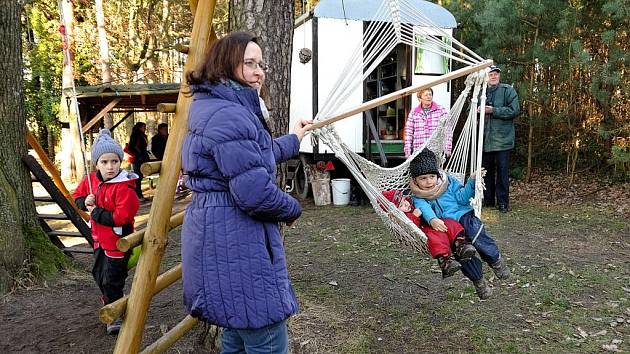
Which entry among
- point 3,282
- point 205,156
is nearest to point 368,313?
point 205,156

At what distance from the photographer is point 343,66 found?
19.8 ft

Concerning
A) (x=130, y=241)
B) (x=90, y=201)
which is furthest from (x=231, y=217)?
(x=90, y=201)

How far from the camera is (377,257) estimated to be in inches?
157

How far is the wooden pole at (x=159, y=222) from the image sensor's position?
5.72ft

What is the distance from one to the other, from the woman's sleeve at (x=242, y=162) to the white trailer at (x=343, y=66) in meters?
4.55

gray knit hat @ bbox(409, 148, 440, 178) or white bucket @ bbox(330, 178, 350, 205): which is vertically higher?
gray knit hat @ bbox(409, 148, 440, 178)

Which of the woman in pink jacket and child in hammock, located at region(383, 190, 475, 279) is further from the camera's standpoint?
the woman in pink jacket

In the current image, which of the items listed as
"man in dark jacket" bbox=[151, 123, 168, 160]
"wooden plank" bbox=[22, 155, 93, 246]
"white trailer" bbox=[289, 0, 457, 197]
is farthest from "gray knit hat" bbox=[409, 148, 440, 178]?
"man in dark jacket" bbox=[151, 123, 168, 160]

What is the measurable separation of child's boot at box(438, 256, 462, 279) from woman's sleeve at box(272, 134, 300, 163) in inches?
47.2

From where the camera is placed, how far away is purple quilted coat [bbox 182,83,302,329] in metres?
1.37

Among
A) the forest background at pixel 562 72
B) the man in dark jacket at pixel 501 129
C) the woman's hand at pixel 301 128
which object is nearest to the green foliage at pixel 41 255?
the woman's hand at pixel 301 128

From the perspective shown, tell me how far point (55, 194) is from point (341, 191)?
135 inches

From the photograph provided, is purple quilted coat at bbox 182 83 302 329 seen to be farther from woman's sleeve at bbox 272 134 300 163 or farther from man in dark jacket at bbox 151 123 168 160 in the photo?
man in dark jacket at bbox 151 123 168 160

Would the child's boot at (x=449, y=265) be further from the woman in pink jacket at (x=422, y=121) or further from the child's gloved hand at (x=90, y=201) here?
the woman in pink jacket at (x=422, y=121)
